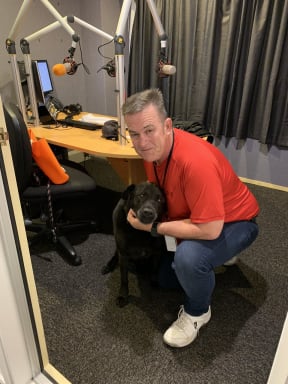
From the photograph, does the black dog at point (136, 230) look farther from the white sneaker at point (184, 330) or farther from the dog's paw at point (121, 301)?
the white sneaker at point (184, 330)

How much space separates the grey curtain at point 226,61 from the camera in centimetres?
248

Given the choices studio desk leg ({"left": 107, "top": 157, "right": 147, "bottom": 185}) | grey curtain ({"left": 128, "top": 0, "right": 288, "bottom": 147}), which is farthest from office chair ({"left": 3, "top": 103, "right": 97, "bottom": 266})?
grey curtain ({"left": 128, "top": 0, "right": 288, "bottom": 147})

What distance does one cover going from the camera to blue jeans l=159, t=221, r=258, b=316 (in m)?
1.21

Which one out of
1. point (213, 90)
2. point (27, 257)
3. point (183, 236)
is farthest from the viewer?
point (213, 90)

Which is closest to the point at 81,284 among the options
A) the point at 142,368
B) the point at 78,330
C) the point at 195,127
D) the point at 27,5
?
the point at 78,330

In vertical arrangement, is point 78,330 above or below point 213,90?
below

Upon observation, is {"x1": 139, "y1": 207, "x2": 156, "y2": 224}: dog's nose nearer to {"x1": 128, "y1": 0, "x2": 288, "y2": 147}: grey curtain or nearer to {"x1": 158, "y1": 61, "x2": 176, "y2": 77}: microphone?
{"x1": 158, "y1": 61, "x2": 176, "y2": 77}: microphone

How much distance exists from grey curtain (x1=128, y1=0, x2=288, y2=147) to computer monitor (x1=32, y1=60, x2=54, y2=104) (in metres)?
1.08

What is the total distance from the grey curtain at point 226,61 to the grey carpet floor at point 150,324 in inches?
54.3

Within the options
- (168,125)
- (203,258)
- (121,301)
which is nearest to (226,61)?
(168,125)

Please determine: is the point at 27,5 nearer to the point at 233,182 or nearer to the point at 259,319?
the point at 233,182

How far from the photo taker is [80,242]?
2088mm

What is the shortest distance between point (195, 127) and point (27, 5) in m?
1.33

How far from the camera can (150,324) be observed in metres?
1.45
